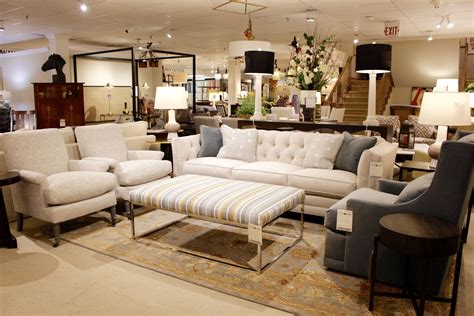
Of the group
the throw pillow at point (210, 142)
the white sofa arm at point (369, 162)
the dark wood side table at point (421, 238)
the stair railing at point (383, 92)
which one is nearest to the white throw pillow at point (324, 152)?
the white sofa arm at point (369, 162)

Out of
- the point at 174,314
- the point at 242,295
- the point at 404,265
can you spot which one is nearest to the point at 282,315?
the point at 242,295

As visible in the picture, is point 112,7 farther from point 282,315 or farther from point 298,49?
point 282,315

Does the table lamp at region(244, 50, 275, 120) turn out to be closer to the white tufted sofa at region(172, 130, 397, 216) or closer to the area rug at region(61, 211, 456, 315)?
the white tufted sofa at region(172, 130, 397, 216)

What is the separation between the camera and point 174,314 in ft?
7.97

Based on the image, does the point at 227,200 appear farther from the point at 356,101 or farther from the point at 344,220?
the point at 356,101

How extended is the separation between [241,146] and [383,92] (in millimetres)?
7849

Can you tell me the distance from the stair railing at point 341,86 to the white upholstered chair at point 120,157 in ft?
23.4

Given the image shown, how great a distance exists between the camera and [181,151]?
4.94m

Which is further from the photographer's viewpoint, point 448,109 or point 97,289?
point 448,109

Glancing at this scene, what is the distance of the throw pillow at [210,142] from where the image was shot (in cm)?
503

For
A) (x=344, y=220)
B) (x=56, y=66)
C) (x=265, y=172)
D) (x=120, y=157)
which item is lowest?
(x=344, y=220)

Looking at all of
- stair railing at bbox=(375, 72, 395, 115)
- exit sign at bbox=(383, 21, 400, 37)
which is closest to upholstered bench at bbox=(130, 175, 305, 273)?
exit sign at bbox=(383, 21, 400, 37)

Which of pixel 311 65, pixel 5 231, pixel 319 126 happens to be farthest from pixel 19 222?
pixel 311 65

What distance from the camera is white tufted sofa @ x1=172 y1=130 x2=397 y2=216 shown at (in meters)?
3.77
